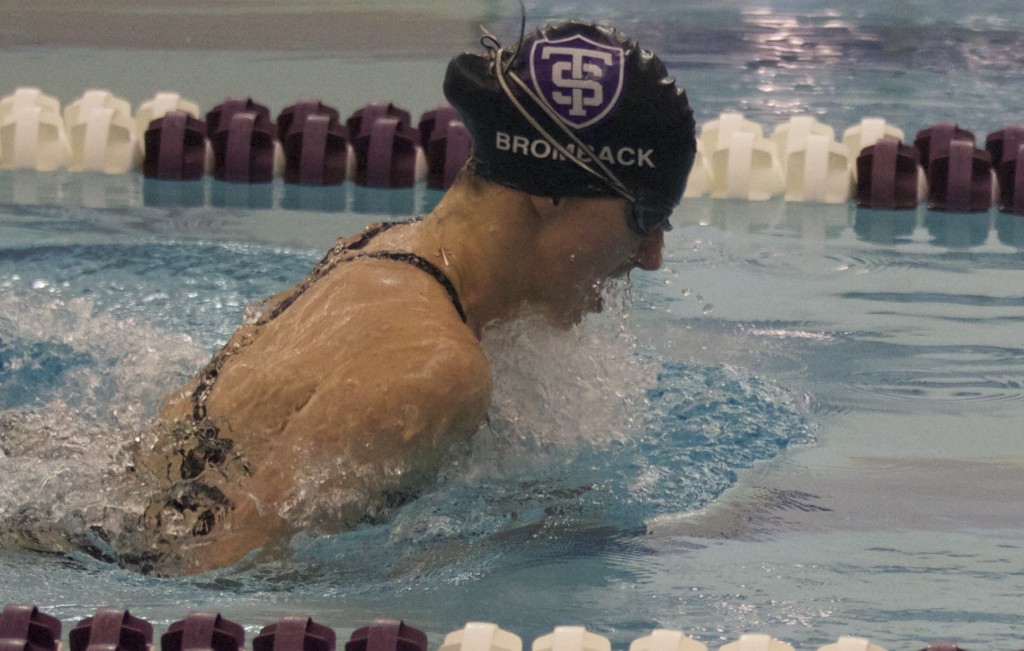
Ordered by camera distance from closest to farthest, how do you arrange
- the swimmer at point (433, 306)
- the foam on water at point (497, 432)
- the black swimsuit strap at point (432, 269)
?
1. the swimmer at point (433, 306)
2. the black swimsuit strap at point (432, 269)
3. the foam on water at point (497, 432)

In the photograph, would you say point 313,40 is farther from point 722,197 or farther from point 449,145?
point 722,197

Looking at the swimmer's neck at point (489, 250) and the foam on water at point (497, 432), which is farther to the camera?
the foam on water at point (497, 432)

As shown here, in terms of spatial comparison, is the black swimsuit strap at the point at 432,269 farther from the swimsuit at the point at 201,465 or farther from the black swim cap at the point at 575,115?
the black swim cap at the point at 575,115

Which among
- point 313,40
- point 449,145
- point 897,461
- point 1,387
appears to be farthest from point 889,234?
point 313,40

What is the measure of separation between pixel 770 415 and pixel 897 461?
0.93 feet

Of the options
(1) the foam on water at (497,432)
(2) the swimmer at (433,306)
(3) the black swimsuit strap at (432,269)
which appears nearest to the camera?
(2) the swimmer at (433,306)

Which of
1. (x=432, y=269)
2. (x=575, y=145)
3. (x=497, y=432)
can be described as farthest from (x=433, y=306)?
(x=497, y=432)

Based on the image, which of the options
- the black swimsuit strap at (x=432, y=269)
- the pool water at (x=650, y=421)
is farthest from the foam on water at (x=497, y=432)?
the black swimsuit strap at (x=432, y=269)

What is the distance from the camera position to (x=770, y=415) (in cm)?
322

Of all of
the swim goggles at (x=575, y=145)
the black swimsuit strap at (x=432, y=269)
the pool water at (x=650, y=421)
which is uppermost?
the swim goggles at (x=575, y=145)

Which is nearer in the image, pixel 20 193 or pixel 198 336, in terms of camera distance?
pixel 198 336

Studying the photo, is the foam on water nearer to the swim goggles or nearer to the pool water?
the pool water

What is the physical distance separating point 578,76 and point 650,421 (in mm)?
915

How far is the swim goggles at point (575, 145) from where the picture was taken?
2.35 m
